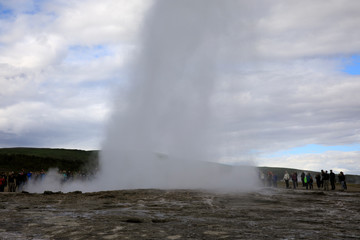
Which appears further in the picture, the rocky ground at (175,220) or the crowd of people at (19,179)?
the crowd of people at (19,179)

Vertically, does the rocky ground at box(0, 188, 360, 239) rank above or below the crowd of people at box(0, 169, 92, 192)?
below

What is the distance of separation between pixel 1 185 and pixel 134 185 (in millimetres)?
8103

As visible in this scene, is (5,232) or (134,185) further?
(134,185)

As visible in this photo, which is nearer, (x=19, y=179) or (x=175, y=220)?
(x=175, y=220)

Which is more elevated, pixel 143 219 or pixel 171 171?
pixel 171 171

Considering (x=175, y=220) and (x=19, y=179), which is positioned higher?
(x=19, y=179)

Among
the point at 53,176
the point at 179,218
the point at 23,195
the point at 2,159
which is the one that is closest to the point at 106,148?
the point at 53,176

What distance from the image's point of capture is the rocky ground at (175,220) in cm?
702

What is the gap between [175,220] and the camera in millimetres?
8828

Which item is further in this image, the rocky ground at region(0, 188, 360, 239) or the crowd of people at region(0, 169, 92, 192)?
the crowd of people at region(0, 169, 92, 192)

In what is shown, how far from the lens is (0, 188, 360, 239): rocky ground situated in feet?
23.0

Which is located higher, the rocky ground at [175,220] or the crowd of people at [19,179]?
the crowd of people at [19,179]

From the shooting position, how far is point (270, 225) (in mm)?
8164

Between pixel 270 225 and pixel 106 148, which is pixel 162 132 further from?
pixel 270 225
